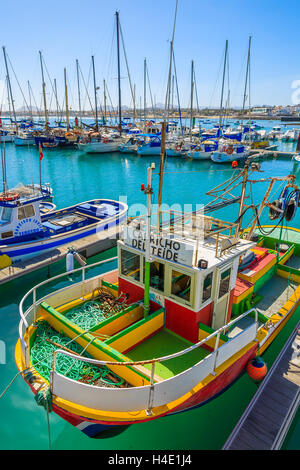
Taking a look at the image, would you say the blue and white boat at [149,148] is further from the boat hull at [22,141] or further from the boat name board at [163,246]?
the boat name board at [163,246]

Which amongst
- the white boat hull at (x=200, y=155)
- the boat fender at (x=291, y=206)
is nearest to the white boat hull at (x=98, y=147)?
the white boat hull at (x=200, y=155)

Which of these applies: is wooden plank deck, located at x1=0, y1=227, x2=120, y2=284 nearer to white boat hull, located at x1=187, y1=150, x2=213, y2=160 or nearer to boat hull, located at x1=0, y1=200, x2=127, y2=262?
boat hull, located at x1=0, y1=200, x2=127, y2=262

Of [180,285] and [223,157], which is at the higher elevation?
[223,157]

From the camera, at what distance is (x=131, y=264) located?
9.07 metres

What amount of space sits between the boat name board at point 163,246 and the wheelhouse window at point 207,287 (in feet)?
2.21

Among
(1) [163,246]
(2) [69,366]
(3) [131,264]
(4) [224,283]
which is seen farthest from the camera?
(3) [131,264]

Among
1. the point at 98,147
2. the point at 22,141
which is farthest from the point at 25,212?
the point at 22,141

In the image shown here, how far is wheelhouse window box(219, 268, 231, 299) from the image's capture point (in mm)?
8580

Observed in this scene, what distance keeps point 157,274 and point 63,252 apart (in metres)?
9.39

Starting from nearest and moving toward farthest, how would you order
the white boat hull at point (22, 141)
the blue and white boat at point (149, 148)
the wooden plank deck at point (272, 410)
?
the wooden plank deck at point (272, 410), the blue and white boat at point (149, 148), the white boat hull at point (22, 141)

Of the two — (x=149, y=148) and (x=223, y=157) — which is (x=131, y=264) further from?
(x=149, y=148)

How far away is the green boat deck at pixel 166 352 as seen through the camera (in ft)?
24.6

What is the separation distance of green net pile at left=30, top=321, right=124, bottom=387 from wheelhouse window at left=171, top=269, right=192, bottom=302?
8.49 feet

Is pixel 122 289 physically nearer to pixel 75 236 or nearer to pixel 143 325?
pixel 143 325
